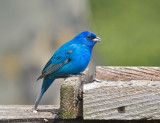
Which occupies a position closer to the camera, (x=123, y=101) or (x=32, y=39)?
(x=123, y=101)

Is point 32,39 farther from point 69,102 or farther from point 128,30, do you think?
point 69,102

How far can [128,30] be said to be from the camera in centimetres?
999

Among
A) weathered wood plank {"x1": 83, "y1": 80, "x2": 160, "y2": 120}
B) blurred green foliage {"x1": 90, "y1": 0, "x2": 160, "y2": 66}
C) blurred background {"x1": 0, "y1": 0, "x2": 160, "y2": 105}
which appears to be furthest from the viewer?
blurred green foliage {"x1": 90, "y1": 0, "x2": 160, "y2": 66}

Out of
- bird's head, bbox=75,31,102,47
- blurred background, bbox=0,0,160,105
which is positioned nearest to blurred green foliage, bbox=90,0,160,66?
blurred background, bbox=0,0,160,105

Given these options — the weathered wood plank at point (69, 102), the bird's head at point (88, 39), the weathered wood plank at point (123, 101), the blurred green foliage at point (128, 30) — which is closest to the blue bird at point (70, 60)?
the bird's head at point (88, 39)

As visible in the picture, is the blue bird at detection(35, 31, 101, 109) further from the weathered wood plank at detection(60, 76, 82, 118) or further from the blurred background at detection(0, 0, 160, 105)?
the weathered wood plank at detection(60, 76, 82, 118)

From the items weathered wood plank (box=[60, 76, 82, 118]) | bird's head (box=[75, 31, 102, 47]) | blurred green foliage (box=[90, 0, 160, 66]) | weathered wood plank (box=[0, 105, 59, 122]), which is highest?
weathered wood plank (box=[60, 76, 82, 118])

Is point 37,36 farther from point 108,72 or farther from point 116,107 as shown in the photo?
point 116,107

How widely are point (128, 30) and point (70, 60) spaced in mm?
5049

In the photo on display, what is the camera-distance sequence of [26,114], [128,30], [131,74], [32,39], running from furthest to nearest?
[128,30] → [32,39] → [131,74] → [26,114]

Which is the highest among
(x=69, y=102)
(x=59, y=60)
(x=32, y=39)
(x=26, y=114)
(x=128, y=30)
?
(x=69, y=102)

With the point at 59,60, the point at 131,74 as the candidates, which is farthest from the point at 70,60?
the point at 131,74

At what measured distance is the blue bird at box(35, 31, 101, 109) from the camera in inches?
196

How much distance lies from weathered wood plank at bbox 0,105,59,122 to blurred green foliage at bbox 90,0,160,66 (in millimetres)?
5279
